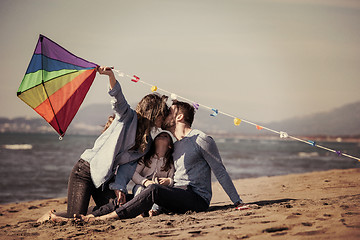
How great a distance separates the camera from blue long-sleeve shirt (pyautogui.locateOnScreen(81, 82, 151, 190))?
3875 mm

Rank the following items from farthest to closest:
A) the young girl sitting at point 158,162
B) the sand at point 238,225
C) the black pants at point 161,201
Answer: the young girl sitting at point 158,162 → the black pants at point 161,201 → the sand at point 238,225

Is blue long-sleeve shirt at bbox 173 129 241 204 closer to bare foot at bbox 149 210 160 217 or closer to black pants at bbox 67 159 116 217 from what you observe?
bare foot at bbox 149 210 160 217

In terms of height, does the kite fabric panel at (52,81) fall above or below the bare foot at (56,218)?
above

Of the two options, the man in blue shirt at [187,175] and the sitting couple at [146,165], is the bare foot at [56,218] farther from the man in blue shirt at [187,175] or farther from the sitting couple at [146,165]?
the man in blue shirt at [187,175]

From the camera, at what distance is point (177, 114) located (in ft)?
13.8

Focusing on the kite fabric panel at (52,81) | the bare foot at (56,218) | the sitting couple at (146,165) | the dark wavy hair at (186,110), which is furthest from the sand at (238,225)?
the kite fabric panel at (52,81)

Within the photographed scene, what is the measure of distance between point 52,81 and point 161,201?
1773 millimetres

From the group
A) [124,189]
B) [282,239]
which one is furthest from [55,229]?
[282,239]

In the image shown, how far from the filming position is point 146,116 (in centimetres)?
407

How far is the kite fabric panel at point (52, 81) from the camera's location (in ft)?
14.6

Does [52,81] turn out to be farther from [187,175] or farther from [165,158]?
[187,175]

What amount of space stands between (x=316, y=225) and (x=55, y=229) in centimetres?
231

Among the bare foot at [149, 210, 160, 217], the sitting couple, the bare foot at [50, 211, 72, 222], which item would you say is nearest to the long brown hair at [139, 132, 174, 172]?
the sitting couple

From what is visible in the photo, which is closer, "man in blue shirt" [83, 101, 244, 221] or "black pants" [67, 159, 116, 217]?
"man in blue shirt" [83, 101, 244, 221]
